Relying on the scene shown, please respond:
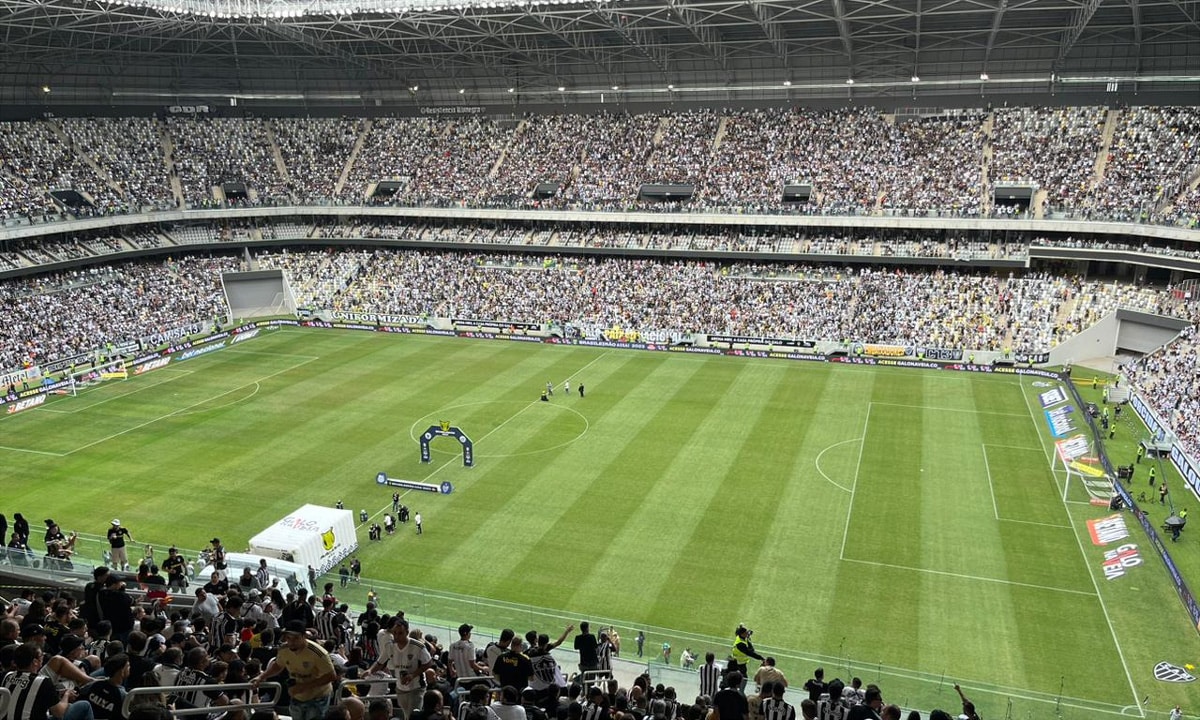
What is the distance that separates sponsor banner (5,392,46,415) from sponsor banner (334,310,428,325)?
2340 cm

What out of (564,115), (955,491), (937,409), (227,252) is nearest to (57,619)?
(955,491)

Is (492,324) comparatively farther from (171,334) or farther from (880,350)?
(880,350)

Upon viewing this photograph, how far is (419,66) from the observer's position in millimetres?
79938

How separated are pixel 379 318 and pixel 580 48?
27212 millimetres

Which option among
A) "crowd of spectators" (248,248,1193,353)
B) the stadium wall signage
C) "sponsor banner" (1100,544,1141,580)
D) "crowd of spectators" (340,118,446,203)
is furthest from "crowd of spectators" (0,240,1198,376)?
"sponsor banner" (1100,544,1141,580)

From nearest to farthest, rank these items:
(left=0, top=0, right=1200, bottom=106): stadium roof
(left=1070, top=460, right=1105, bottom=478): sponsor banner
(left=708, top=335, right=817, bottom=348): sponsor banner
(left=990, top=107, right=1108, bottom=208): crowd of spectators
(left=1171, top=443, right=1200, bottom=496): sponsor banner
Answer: (left=1171, top=443, right=1200, bottom=496): sponsor banner, (left=1070, top=460, right=1105, bottom=478): sponsor banner, (left=0, top=0, right=1200, bottom=106): stadium roof, (left=708, top=335, right=817, bottom=348): sponsor banner, (left=990, top=107, right=1108, bottom=208): crowd of spectators

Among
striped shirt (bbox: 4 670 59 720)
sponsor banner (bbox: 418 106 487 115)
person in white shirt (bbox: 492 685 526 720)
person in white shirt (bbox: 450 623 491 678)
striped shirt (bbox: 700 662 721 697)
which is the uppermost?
sponsor banner (bbox: 418 106 487 115)

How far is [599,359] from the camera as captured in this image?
5556cm

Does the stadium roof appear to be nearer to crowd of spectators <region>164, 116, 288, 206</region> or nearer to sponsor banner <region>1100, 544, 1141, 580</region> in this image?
crowd of spectators <region>164, 116, 288, 206</region>

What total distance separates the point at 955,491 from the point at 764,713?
2686cm

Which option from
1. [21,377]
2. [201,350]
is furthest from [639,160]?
[21,377]

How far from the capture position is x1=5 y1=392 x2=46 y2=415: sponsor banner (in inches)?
1804

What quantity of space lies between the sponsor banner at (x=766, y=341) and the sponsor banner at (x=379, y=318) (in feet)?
77.2

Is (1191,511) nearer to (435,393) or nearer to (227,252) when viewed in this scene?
(435,393)
